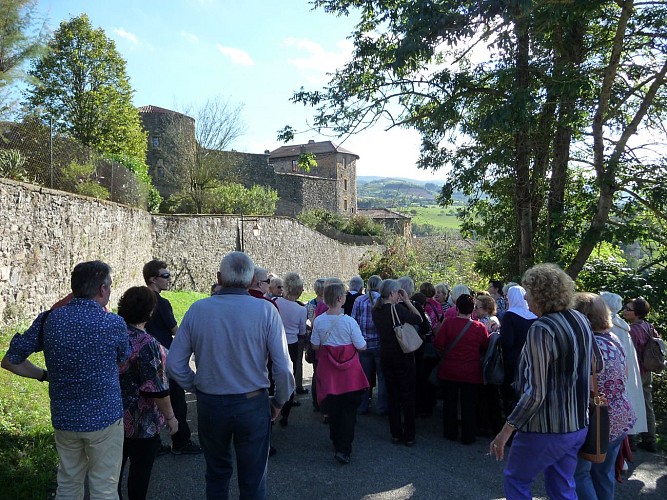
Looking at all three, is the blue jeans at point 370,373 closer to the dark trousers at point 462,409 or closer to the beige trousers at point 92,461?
the dark trousers at point 462,409

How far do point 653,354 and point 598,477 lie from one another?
83.8 inches

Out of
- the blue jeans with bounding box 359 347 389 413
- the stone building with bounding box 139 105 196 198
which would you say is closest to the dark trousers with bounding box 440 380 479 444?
the blue jeans with bounding box 359 347 389 413

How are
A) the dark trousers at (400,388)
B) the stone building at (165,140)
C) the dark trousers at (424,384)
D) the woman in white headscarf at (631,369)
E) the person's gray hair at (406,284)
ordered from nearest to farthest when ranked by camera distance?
the woman in white headscarf at (631,369)
the dark trousers at (400,388)
the person's gray hair at (406,284)
the dark trousers at (424,384)
the stone building at (165,140)

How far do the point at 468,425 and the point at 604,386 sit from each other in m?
2.24

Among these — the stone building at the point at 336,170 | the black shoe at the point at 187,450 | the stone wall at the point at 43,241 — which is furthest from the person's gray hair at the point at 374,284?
the stone building at the point at 336,170

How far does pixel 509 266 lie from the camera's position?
1065cm

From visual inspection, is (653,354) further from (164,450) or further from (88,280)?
(88,280)

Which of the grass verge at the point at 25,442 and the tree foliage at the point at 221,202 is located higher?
the tree foliage at the point at 221,202

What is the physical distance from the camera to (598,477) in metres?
3.67

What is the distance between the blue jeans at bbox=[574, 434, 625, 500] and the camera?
3.50m

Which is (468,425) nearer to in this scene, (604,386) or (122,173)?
(604,386)

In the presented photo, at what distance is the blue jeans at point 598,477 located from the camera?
11.5 feet

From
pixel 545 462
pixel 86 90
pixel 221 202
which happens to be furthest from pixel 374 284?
pixel 221 202

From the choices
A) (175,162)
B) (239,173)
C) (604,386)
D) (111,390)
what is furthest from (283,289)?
(239,173)
